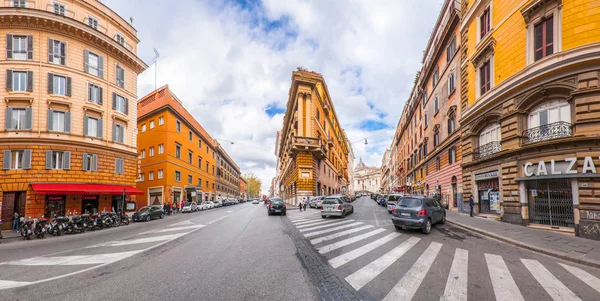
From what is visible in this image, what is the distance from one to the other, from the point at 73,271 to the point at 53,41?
22787mm

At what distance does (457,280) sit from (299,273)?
3.36 metres

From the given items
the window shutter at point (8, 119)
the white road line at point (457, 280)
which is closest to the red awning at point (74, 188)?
the window shutter at point (8, 119)

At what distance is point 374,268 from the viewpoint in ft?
20.3

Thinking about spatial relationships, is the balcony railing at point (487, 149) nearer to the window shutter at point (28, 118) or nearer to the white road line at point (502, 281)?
the white road line at point (502, 281)

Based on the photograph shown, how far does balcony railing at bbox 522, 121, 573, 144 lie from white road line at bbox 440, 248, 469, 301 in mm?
9269

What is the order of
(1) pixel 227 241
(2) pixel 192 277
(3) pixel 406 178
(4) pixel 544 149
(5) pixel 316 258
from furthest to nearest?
(3) pixel 406 178
(4) pixel 544 149
(1) pixel 227 241
(5) pixel 316 258
(2) pixel 192 277

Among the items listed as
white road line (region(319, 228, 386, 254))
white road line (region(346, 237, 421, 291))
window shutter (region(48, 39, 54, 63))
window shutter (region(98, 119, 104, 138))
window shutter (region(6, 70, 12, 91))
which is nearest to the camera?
white road line (region(346, 237, 421, 291))

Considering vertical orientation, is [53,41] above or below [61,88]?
above

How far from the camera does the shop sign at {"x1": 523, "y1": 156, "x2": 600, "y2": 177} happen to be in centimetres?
1084

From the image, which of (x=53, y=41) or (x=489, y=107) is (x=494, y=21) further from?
(x=53, y=41)

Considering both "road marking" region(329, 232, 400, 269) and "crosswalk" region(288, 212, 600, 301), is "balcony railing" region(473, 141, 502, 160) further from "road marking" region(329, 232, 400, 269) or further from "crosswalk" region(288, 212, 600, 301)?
"road marking" region(329, 232, 400, 269)

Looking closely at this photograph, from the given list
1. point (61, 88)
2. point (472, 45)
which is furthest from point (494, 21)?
point (61, 88)

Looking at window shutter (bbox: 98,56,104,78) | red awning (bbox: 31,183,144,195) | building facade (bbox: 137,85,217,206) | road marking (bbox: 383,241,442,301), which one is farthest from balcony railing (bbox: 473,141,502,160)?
building facade (bbox: 137,85,217,206)

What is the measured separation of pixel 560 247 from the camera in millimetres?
8656
